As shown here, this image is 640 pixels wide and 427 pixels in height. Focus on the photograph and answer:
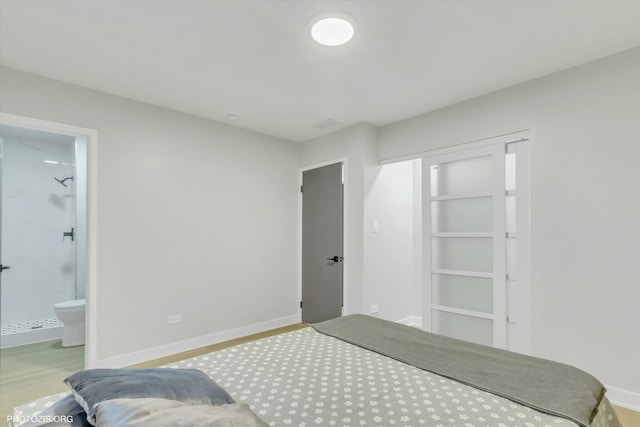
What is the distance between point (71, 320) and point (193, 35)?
3405 mm

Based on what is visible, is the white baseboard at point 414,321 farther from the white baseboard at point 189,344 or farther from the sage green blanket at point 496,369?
the sage green blanket at point 496,369

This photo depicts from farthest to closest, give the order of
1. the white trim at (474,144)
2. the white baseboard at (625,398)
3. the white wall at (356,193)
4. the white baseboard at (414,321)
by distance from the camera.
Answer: the white baseboard at (414,321) < the white wall at (356,193) < the white trim at (474,144) < the white baseboard at (625,398)

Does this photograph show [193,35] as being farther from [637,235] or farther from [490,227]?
[637,235]

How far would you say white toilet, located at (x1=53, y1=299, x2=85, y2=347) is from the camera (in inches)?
135

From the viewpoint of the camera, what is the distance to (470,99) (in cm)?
307

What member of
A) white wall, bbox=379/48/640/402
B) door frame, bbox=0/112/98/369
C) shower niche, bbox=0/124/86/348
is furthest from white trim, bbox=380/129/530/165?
shower niche, bbox=0/124/86/348

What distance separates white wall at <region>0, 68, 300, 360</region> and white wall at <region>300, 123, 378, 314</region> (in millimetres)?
970

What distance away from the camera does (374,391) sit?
1.27 metres

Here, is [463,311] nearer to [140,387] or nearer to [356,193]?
[356,193]

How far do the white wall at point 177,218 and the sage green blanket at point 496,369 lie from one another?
6.56ft

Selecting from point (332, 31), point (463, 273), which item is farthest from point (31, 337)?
point (463, 273)

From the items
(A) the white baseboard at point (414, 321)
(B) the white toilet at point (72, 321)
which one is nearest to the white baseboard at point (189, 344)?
(B) the white toilet at point (72, 321)

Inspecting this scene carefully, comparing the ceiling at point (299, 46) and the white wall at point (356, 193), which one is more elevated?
the ceiling at point (299, 46)

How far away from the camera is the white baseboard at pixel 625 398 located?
85.1 inches
